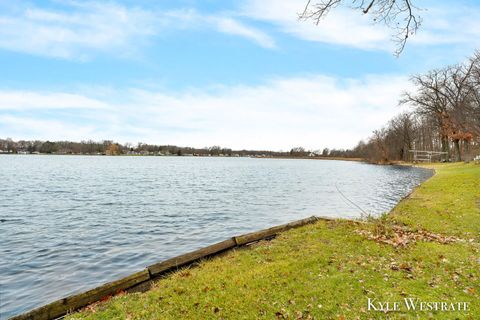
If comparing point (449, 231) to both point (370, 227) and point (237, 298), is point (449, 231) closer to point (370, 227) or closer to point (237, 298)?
point (370, 227)

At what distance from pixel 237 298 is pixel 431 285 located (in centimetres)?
389

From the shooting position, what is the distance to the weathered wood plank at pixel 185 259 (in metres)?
8.18

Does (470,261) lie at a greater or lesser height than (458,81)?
lesser

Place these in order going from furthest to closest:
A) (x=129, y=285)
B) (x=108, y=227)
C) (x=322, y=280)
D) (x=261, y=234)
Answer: (x=108, y=227)
(x=261, y=234)
(x=129, y=285)
(x=322, y=280)

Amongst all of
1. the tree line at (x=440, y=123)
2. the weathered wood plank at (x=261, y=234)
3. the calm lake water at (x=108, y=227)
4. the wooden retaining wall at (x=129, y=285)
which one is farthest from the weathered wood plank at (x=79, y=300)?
the tree line at (x=440, y=123)

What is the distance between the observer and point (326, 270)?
7.47 m

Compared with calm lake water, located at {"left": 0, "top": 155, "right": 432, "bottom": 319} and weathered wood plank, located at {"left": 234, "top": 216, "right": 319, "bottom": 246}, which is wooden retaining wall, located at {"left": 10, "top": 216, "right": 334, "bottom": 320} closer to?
weathered wood plank, located at {"left": 234, "top": 216, "right": 319, "bottom": 246}

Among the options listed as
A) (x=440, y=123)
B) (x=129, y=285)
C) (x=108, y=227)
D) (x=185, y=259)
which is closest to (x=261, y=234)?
(x=185, y=259)

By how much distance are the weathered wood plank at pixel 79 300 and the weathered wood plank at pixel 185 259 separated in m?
0.28

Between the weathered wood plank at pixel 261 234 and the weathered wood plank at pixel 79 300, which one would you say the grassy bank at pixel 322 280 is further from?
the weathered wood plank at pixel 261 234

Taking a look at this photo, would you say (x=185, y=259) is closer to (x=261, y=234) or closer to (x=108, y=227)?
(x=261, y=234)

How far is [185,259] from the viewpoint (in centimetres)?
892

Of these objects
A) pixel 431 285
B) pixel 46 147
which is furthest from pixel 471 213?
pixel 46 147

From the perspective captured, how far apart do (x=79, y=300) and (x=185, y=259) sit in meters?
2.89
